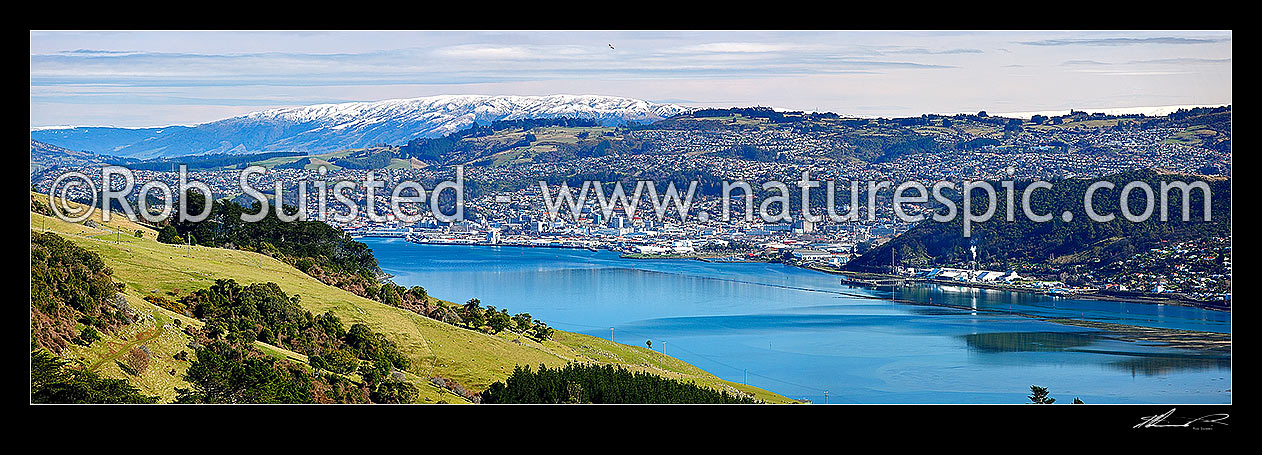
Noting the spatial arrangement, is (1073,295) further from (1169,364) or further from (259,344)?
(259,344)

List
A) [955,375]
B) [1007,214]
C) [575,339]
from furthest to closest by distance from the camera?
[1007,214]
[955,375]
[575,339]

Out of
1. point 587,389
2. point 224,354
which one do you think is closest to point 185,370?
point 224,354

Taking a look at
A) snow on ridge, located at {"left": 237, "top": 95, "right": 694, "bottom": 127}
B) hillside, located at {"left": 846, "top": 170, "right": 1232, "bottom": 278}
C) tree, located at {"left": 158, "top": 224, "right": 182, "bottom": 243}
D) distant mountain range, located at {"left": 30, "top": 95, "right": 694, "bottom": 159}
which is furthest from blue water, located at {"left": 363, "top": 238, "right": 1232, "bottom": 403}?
snow on ridge, located at {"left": 237, "top": 95, "right": 694, "bottom": 127}

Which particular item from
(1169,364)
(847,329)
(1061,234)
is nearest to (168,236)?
(847,329)

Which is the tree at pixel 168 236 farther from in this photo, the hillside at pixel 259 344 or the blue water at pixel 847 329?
the blue water at pixel 847 329

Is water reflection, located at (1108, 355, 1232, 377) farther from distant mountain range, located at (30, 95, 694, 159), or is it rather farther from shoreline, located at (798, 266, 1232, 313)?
distant mountain range, located at (30, 95, 694, 159)
